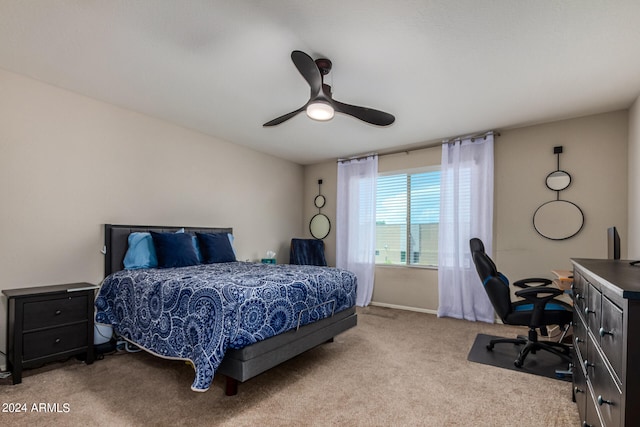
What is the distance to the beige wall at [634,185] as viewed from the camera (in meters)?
3.06

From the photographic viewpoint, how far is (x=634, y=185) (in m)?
3.19

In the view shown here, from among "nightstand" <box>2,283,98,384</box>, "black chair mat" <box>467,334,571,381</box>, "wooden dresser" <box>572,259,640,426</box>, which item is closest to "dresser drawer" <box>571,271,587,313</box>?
"wooden dresser" <box>572,259,640,426</box>

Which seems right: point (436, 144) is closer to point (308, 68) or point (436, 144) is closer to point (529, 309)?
point (529, 309)

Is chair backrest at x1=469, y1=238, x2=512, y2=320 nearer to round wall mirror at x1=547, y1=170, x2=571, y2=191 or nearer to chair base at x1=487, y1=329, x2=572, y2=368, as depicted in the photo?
chair base at x1=487, y1=329, x2=572, y2=368

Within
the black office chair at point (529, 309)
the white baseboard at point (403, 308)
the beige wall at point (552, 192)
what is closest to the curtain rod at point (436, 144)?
the beige wall at point (552, 192)

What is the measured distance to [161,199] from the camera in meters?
3.86

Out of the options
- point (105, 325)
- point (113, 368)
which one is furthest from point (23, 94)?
point (113, 368)

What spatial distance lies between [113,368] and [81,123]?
2393mm

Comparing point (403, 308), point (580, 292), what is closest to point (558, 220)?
point (580, 292)

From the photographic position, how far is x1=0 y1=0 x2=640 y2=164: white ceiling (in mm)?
1961

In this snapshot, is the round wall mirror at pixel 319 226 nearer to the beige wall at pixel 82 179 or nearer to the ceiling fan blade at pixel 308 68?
the beige wall at pixel 82 179

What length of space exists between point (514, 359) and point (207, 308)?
2.79 m

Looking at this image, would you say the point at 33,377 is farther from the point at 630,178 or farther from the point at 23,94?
the point at 630,178

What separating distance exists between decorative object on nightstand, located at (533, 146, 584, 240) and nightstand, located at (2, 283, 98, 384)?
493 cm
